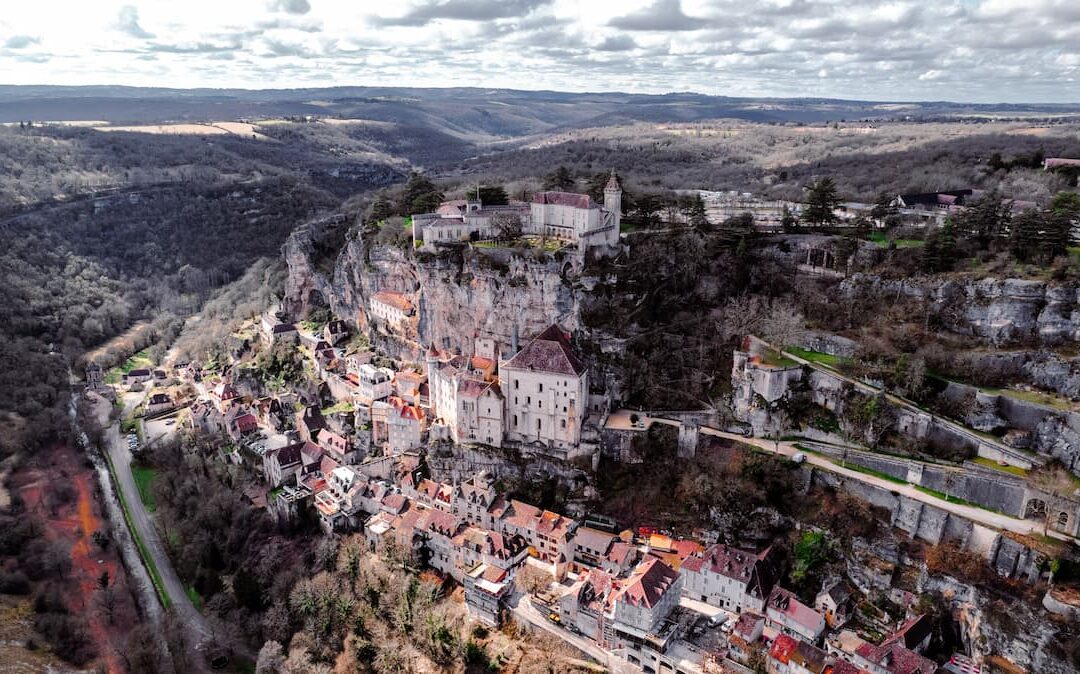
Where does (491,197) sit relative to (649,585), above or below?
above

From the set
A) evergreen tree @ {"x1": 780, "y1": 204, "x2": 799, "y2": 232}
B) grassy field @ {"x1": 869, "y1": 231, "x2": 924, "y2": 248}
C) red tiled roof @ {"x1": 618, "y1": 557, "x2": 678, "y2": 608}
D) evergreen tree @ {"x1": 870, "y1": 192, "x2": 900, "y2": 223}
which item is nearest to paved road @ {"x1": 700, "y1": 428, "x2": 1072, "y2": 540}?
red tiled roof @ {"x1": 618, "y1": 557, "x2": 678, "y2": 608}

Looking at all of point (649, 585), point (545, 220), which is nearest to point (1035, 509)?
point (649, 585)

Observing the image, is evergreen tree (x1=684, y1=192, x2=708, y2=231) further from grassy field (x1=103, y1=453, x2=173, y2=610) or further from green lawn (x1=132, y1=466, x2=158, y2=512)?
green lawn (x1=132, y1=466, x2=158, y2=512)

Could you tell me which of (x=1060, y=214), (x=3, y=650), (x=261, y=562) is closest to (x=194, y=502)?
(x=261, y=562)

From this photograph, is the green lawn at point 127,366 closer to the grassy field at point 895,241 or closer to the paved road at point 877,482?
the paved road at point 877,482

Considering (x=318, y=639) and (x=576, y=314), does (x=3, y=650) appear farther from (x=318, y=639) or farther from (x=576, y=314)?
(x=576, y=314)

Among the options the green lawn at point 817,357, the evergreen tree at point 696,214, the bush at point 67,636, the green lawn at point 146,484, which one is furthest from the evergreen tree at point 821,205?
the bush at point 67,636

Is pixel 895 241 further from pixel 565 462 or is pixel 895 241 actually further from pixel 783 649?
pixel 783 649
